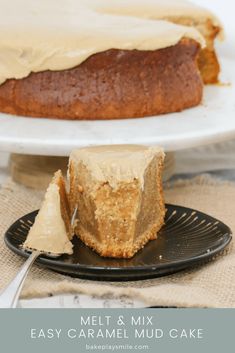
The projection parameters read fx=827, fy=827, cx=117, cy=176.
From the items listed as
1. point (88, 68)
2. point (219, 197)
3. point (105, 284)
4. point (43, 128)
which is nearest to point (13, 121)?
point (43, 128)

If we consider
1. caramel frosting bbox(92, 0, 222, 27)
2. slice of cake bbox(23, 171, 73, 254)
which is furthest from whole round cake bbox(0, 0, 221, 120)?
slice of cake bbox(23, 171, 73, 254)

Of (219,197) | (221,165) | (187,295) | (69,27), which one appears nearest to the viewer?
(187,295)

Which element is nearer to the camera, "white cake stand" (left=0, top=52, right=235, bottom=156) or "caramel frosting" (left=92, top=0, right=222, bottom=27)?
"white cake stand" (left=0, top=52, right=235, bottom=156)

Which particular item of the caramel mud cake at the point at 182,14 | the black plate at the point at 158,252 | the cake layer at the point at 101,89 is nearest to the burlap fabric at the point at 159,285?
the black plate at the point at 158,252

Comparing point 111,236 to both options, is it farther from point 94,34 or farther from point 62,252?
point 94,34

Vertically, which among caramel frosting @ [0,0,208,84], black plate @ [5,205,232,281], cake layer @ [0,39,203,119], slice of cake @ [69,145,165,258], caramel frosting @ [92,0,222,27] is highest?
caramel frosting @ [92,0,222,27]

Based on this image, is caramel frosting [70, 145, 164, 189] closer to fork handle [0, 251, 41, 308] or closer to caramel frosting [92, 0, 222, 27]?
fork handle [0, 251, 41, 308]
